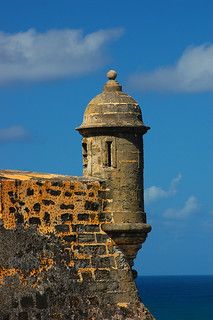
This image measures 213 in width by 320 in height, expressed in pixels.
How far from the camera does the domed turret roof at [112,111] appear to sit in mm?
17062

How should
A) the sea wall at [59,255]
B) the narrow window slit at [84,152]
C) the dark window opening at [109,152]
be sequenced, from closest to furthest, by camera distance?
the sea wall at [59,255] → the dark window opening at [109,152] → the narrow window slit at [84,152]

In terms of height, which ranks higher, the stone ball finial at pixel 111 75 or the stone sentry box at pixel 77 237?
the stone ball finial at pixel 111 75

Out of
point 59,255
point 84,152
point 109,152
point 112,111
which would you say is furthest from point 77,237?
point 112,111

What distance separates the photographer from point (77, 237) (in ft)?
53.7

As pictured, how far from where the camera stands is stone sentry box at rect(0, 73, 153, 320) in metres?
15.6

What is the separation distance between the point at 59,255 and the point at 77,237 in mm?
413

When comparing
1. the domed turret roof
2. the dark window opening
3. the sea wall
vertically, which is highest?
the domed turret roof

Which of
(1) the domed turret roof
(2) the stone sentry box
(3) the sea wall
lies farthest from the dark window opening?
(3) the sea wall

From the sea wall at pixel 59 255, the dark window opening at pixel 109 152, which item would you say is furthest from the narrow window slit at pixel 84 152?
the sea wall at pixel 59 255

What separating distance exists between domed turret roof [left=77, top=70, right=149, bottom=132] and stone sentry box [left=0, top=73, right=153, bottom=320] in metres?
0.12

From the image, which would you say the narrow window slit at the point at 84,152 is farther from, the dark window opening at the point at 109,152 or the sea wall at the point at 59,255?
the sea wall at the point at 59,255

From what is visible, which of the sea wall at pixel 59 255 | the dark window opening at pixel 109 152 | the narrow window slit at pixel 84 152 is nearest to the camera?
the sea wall at pixel 59 255

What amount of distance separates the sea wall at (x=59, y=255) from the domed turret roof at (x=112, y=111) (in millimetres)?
916

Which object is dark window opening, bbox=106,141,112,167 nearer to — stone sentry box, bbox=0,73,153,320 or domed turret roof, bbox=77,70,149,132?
stone sentry box, bbox=0,73,153,320
